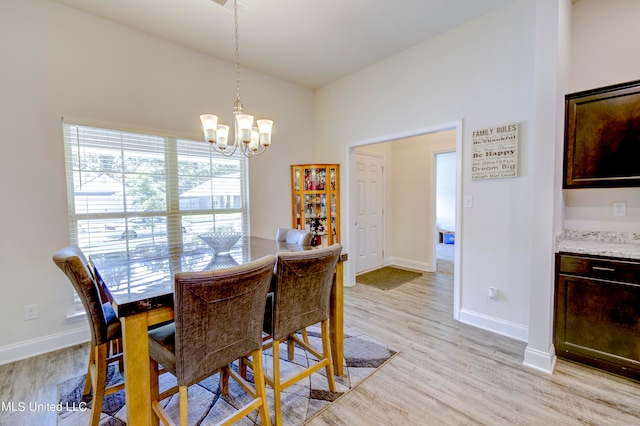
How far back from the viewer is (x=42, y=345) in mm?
2449

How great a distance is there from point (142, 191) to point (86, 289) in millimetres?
1721

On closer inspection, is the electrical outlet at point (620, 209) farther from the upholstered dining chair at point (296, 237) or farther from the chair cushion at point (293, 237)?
the chair cushion at point (293, 237)

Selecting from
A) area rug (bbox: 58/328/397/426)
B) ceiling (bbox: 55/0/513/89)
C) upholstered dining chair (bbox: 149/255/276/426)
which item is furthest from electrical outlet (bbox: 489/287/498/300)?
ceiling (bbox: 55/0/513/89)

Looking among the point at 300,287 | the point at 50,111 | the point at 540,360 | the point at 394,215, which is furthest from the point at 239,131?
the point at 394,215

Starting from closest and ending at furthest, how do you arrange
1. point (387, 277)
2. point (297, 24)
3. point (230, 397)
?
point (230, 397)
point (297, 24)
point (387, 277)

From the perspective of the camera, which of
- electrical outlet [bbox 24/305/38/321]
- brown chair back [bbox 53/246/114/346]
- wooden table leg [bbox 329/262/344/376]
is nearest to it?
brown chair back [bbox 53/246/114/346]

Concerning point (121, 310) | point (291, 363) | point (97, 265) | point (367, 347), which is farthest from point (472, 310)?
point (97, 265)

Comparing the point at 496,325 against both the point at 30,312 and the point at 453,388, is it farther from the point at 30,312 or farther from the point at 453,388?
the point at 30,312

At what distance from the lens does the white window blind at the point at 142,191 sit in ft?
8.61

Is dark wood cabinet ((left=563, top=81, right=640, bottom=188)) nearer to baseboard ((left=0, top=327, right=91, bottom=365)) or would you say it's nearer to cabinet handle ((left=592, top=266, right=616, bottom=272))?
cabinet handle ((left=592, top=266, right=616, bottom=272))

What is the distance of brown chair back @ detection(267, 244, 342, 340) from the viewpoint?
1.54 meters

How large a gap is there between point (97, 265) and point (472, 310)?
332 cm

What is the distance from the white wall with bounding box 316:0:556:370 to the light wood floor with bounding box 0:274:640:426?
36 centimetres

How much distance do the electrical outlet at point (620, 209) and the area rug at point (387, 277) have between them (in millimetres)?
2481
